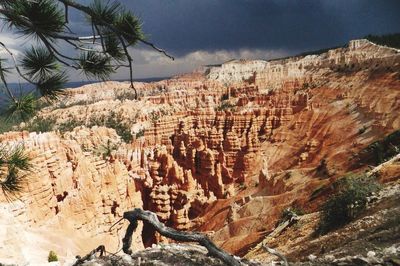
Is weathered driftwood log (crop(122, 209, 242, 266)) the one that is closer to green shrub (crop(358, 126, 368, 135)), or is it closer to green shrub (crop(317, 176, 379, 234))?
green shrub (crop(317, 176, 379, 234))

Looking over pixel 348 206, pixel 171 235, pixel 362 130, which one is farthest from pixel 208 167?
pixel 171 235

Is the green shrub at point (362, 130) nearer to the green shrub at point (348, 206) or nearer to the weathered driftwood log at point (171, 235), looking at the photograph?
the green shrub at point (348, 206)

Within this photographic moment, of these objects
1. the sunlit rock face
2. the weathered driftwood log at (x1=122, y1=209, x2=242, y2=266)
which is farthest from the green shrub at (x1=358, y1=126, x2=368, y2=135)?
the weathered driftwood log at (x1=122, y1=209, x2=242, y2=266)

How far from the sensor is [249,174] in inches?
1810

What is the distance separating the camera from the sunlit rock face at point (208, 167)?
22.1 m

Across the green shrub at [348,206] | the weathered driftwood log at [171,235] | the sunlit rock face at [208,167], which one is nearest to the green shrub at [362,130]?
the sunlit rock face at [208,167]

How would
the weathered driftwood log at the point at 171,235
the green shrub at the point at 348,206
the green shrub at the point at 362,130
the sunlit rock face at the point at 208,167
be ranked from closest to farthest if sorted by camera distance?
the weathered driftwood log at the point at 171,235 → the green shrub at the point at 348,206 → the sunlit rock face at the point at 208,167 → the green shrub at the point at 362,130

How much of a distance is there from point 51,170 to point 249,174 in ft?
73.8

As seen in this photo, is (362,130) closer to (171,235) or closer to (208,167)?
(208,167)

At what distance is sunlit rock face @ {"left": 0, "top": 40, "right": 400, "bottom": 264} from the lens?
2206 centimetres

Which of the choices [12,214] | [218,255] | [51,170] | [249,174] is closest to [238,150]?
[249,174]

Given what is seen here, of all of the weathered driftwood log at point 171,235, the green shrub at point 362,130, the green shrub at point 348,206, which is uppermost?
the weathered driftwood log at point 171,235

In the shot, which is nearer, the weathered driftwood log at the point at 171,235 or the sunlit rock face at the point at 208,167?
the weathered driftwood log at the point at 171,235

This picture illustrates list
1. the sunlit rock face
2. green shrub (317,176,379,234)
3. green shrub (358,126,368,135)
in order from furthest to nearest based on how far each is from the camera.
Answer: green shrub (358,126,368,135), the sunlit rock face, green shrub (317,176,379,234)
